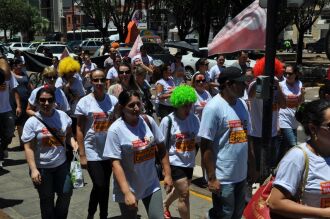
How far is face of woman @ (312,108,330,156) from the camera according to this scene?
2768 mm

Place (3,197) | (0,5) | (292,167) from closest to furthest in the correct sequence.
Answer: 1. (292,167)
2. (3,197)
3. (0,5)

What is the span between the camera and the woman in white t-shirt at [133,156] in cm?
424

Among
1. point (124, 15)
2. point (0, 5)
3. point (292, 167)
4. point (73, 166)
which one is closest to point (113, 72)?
point (73, 166)

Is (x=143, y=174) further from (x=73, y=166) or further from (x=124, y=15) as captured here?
(x=124, y=15)

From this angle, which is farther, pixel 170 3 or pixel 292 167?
pixel 170 3

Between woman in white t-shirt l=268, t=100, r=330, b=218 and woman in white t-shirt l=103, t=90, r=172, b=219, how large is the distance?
1625mm

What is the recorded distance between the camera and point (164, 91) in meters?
9.10

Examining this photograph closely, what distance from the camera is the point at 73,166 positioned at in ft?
17.9

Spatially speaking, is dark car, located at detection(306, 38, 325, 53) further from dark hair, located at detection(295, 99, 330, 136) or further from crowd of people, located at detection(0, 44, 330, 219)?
dark hair, located at detection(295, 99, 330, 136)

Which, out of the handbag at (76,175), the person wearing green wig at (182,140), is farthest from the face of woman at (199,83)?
the handbag at (76,175)

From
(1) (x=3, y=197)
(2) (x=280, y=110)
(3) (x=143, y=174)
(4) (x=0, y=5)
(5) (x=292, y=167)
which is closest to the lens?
(5) (x=292, y=167)

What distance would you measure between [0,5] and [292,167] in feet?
216

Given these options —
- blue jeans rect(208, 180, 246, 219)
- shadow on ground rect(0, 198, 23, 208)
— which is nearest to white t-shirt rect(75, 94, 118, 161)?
blue jeans rect(208, 180, 246, 219)

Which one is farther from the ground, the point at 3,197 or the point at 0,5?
the point at 0,5
